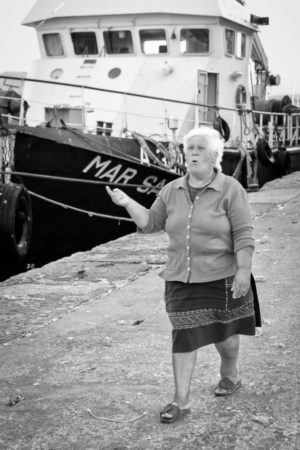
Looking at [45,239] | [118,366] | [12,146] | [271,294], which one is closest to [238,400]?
[118,366]

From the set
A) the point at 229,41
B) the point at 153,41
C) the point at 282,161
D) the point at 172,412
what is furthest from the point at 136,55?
the point at 172,412

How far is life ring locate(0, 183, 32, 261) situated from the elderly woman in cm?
364

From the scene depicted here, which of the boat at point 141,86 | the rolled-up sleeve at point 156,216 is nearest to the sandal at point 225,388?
the rolled-up sleeve at point 156,216

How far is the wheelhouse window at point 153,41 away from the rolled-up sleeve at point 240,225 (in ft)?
33.7

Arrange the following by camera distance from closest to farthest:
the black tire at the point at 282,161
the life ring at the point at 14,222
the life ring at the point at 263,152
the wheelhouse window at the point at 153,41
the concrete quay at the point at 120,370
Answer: the concrete quay at the point at 120,370 → the life ring at the point at 14,222 → the wheelhouse window at the point at 153,41 → the life ring at the point at 263,152 → the black tire at the point at 282,161

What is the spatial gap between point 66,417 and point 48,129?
259 inches

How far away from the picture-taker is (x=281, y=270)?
621cm

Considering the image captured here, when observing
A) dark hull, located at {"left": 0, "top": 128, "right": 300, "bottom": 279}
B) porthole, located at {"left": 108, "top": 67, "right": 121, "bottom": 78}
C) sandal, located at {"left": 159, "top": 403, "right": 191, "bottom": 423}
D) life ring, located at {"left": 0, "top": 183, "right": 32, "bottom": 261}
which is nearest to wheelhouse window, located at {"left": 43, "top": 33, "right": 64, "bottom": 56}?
porthole, located at {"left": 108, "top": 67, "right": 121, "bottom": 78}

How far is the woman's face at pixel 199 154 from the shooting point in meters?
3.32

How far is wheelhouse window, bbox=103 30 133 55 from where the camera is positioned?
43.2 ft

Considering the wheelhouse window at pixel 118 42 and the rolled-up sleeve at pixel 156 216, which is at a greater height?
the wheelhouse window at pixel 118 42

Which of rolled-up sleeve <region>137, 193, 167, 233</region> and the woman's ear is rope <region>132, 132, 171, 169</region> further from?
the woman's ear

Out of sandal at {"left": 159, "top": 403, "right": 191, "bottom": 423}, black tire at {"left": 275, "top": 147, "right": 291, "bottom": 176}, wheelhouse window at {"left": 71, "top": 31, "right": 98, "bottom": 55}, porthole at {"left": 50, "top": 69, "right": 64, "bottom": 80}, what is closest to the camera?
sandal at {"left": 159, "top": 403, "right": 191, "bottom": 423}

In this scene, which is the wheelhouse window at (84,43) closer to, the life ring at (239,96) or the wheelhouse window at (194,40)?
the wheelhouse window at (194,40)
